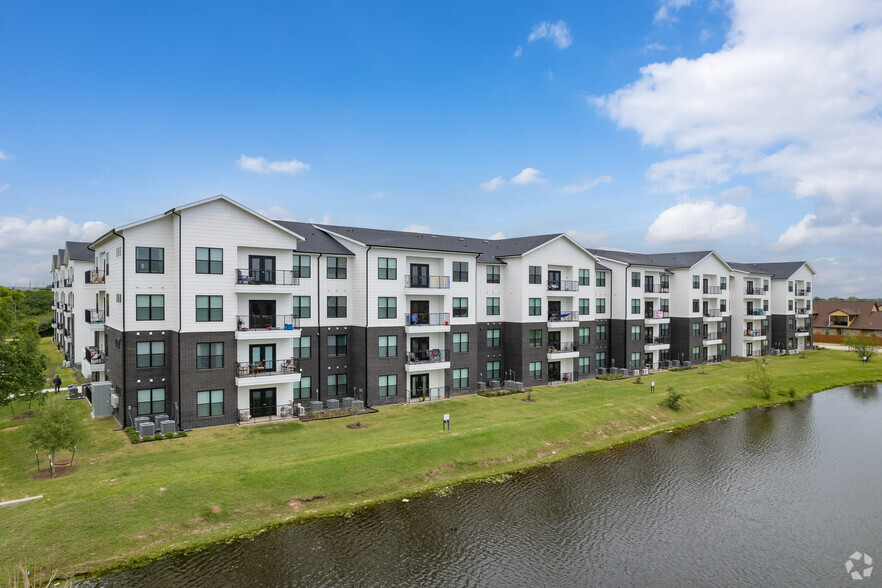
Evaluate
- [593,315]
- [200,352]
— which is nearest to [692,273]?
[593,315]

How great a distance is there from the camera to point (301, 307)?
34.1 meters

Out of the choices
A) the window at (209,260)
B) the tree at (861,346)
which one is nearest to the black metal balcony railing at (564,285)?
the window at (209,260)

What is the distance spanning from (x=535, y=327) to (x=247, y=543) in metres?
30.4

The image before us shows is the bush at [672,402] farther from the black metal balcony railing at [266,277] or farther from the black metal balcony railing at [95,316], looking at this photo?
the black metal balcony railing at [95,316]

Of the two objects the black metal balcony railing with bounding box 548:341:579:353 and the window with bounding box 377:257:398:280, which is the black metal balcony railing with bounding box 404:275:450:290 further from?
the black metal balcony railing with bounding box 548:341:579:353

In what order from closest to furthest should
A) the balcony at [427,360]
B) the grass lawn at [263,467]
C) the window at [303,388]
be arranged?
the grass lawn at [263,467] < the window at [303,388] < the balcony at [427,360]

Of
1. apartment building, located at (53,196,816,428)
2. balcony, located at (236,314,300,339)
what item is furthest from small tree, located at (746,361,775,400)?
balcony, located at (236,314,300,339)

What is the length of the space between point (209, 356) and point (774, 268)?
78.1 metres

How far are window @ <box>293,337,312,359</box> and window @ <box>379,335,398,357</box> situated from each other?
475cm

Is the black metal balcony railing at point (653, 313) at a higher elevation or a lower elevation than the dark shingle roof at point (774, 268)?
lower

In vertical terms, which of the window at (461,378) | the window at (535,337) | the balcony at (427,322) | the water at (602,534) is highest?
the balcony at (427,322)

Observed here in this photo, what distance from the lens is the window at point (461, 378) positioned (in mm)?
40188

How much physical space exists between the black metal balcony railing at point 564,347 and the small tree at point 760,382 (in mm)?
14719

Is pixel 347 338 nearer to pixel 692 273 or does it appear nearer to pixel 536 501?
pixel 536 501
